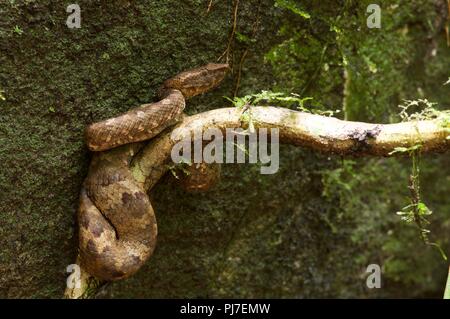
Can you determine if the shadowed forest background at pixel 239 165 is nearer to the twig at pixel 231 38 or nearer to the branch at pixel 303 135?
the twig at pixel 231 38

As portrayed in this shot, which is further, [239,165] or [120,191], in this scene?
[239,165]

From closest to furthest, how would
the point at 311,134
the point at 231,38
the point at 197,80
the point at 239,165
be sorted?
the point at 311,134
the point at 197,80
the point at 231,38
the point at 239,165

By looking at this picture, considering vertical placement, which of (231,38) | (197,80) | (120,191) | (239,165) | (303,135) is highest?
(231,38)

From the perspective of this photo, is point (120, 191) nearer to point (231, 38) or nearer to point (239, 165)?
point (239, 165)

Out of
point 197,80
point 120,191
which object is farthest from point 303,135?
point 120,191

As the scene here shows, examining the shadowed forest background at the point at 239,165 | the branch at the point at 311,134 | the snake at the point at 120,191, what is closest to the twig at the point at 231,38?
the shadowed forest background at the point at 239,165

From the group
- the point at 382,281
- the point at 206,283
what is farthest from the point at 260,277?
the point at 382,281

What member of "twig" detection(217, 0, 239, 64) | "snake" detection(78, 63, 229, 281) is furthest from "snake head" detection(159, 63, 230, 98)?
"twig" detection(217, 0, 239, 64)
